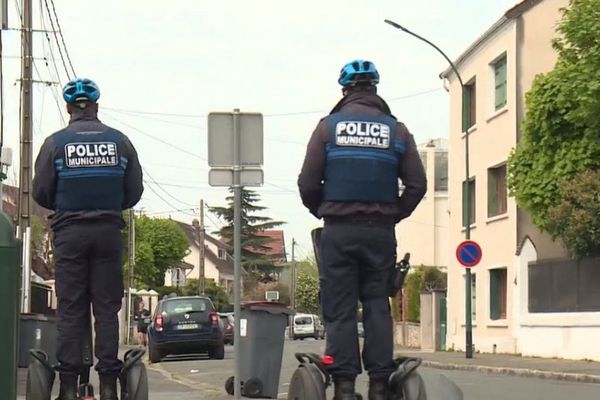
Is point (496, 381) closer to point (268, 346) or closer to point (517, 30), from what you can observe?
point (268, 346)

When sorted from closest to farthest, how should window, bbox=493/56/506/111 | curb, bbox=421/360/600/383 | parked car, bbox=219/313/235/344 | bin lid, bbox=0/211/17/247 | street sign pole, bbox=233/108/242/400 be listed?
bin lid, bbox=0/211/17/247 → street sign pole, bbox=233/108/242/400 → curb, bbox=421/360/600/383 → window, bbox=493/56/506/111 → parked car, bbox=219/313/235/344

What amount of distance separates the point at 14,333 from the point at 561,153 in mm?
22361

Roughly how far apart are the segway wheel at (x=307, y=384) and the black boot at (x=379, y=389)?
260 millimetres

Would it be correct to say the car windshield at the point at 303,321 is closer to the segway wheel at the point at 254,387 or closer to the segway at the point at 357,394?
the segway wheel at the point at 254,387

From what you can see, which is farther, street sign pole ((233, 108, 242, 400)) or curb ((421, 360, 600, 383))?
curb ((421, 360, 600, 383))

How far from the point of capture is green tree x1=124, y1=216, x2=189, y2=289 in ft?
275

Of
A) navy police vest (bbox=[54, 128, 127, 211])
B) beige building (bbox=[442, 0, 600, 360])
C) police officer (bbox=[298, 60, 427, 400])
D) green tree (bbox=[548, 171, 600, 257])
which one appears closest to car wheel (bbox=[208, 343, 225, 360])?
beige building (bbox=[442, 0, 600, 360])

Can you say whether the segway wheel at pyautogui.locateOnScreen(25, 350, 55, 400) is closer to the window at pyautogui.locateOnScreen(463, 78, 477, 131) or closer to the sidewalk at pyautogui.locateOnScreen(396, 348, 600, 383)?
the sidewalk at pyautogui.locateOnScreen(396, 348, 600, 383)

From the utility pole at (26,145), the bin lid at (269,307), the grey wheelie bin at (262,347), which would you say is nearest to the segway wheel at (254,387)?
the grey wheelie bin at (262,347)

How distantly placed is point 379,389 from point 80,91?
2.70 m

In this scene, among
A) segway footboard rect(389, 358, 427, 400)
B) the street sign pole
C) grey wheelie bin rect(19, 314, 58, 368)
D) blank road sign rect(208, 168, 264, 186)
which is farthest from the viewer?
blank road sign rect(208, 168, 264, 186)

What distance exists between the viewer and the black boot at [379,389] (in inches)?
241

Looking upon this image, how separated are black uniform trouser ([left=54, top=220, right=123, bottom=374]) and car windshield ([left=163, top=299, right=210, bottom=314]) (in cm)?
1921

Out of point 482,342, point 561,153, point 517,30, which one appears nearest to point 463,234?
point 482,342
